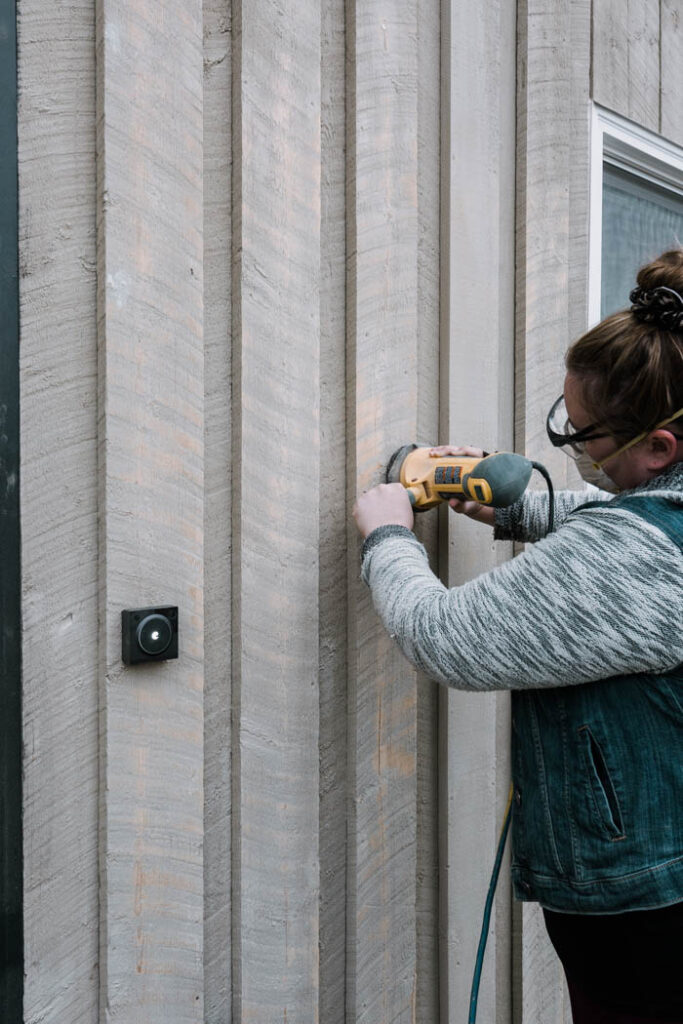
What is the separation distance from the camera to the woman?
124cm

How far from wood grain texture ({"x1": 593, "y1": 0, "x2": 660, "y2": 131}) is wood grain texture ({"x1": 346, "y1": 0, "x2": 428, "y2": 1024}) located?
2.32ft

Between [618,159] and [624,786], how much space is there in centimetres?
183

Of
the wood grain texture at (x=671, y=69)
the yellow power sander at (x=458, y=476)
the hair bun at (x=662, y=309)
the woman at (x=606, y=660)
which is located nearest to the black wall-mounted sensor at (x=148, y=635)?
the woman at (x=606, y=660)

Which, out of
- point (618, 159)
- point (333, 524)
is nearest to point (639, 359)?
point (333, 524)

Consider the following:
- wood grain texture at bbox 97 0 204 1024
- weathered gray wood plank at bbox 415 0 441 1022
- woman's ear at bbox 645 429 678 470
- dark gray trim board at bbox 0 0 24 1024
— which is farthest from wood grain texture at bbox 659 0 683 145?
dark gray trim board at bbox 0 0 24 1024

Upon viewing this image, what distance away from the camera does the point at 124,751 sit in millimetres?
1315

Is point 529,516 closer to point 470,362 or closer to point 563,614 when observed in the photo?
point 470,362

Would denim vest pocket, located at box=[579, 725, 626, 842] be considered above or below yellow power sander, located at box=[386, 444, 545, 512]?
below

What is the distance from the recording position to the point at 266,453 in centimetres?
149

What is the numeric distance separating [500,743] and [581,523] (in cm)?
87

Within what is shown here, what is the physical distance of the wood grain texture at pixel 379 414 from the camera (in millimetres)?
1645

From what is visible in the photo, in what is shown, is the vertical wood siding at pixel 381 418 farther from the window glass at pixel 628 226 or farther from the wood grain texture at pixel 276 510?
the window glass at pixel 628 226

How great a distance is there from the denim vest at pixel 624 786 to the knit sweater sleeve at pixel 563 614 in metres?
0.05

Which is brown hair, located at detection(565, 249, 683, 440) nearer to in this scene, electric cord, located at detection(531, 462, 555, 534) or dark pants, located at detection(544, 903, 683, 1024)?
electric cord, located at detection(531, 462, 555, 534)
